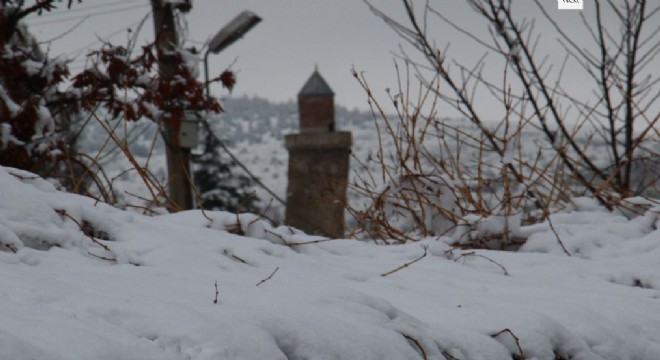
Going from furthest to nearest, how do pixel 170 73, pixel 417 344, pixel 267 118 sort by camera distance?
pixel 267 118 < pixel 170 73 < pixel 417 344

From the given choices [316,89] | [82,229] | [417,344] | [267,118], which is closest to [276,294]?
[417,344]

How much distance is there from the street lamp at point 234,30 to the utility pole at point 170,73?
2.29ft

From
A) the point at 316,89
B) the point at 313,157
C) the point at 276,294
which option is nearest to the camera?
the point at 276,294

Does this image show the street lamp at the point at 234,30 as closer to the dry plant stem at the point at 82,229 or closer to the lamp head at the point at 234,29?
the lamp head at the point at 234,29

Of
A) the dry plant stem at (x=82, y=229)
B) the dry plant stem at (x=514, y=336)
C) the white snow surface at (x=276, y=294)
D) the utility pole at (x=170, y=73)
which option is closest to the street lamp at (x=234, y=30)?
the utility pole at (x=170, y=73)

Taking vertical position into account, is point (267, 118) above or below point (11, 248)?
below

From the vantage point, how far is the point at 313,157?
17.2 metres

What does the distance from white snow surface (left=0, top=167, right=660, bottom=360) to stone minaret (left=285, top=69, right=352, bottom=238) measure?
1361 centimetres

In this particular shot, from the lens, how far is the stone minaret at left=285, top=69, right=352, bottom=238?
1692 cm

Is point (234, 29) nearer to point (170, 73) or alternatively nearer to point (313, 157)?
point (170, 73)

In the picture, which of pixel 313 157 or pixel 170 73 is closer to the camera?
pixel 170 73

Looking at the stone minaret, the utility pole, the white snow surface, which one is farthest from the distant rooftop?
the white snow surface

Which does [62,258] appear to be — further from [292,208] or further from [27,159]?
[292,208]

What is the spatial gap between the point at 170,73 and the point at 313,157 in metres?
9.95
